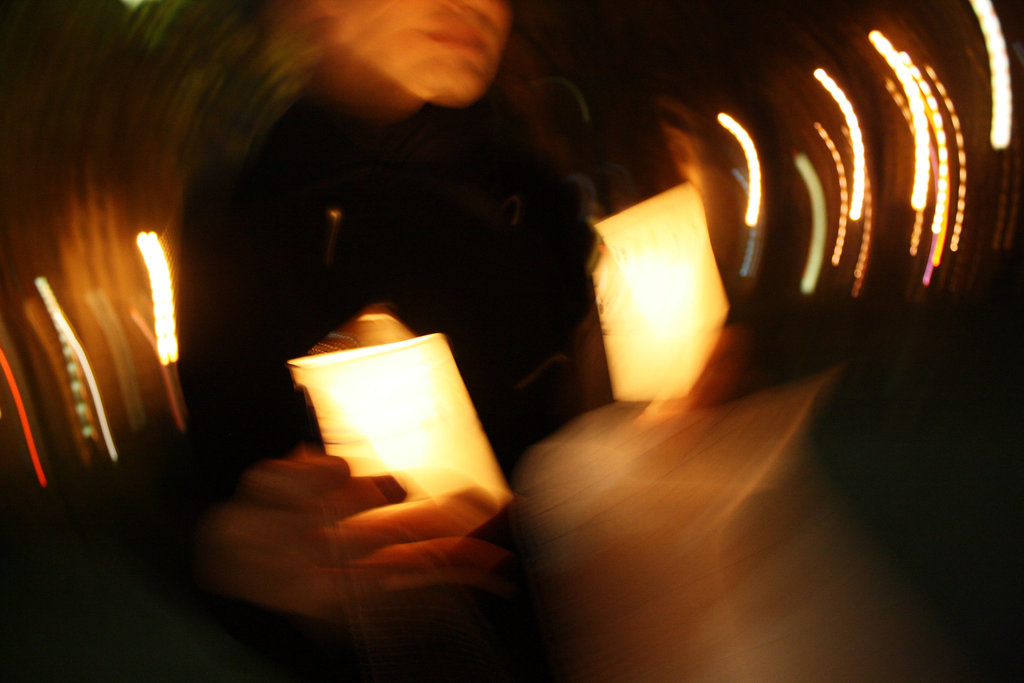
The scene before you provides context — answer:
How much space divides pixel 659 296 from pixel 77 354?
2.44 feet

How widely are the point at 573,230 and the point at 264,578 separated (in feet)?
2.00

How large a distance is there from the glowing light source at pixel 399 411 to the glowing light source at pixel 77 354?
327 mm

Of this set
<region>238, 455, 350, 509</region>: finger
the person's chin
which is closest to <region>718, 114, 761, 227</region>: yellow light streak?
the person's chin

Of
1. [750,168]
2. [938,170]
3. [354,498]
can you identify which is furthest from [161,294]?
[938,170]

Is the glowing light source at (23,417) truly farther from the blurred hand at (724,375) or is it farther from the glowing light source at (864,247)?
the glowing light source at (864,247)

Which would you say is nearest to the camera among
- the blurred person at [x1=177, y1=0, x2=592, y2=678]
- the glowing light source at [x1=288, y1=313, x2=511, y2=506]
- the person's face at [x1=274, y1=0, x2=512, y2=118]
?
the glowing light source at [x1=288, y1=313, x2=511, y2=506]

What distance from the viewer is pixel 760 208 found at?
0.90 m

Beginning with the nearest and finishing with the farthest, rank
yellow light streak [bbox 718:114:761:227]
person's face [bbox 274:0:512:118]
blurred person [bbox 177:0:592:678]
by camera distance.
Answer: blurred person [bbox 177:0:592:678], person's face [bbox 274:0:512:118], yellow light streak [bbox 718:114:761:227]

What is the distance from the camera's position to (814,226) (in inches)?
33.6

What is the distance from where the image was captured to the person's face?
742mm

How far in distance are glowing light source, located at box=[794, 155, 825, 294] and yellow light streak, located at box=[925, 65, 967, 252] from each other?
0.51ft

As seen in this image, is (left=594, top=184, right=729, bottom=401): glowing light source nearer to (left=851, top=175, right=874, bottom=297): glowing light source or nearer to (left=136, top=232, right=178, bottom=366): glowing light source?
(left=851, top=175, right=874, bottom=297): glowing light source

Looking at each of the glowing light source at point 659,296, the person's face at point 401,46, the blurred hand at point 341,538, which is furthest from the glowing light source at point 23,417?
the glowing light source at point 659,296

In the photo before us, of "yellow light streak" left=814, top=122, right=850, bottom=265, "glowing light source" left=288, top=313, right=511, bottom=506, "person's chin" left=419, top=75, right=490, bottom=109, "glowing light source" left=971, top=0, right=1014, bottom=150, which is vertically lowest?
"glowing light source" left=288, top=313, right=511, bottom=506
